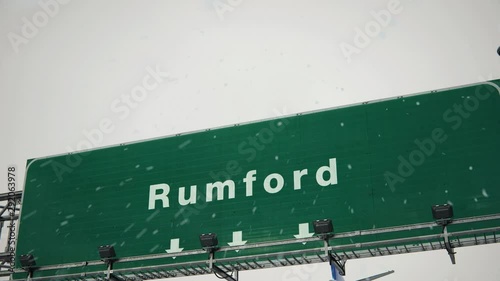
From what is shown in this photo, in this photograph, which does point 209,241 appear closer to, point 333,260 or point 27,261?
point 333,260

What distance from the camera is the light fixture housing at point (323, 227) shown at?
66.7 feet

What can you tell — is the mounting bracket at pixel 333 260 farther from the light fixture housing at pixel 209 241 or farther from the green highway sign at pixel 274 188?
the light fixture housing at pixel 209 241

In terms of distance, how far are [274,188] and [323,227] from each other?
7.68 feet

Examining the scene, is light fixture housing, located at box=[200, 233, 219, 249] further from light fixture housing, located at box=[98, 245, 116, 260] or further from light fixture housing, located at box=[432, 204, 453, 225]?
light fixture housing, located at box=[432, 204, 453, 225]

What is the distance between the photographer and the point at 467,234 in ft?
63.3

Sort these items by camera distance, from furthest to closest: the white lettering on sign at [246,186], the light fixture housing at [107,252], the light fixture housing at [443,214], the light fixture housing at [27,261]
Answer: the light fixture housing at [27,261] → the light fixture housing at [107,252] → the white lettering on sign at [246,186] → the light fixture housing at [443,214]

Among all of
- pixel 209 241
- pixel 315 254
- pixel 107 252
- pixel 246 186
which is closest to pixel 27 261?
pixel 107 252

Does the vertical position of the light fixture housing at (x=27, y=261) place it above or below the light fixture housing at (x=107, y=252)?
below

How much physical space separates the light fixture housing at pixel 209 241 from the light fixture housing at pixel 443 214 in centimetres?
624

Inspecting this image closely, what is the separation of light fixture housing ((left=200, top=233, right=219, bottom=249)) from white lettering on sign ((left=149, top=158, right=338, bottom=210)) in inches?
53.7

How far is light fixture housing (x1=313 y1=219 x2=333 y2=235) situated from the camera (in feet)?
66.7

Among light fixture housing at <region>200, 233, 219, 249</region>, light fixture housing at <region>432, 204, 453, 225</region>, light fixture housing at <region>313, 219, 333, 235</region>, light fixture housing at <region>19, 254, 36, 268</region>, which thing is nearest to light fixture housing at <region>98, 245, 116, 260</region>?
light fixture housing at <region>19, 254, 36, 268</region>

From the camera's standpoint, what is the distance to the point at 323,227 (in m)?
20.3

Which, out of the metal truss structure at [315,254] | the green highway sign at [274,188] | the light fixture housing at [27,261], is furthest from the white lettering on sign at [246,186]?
the light fixture housing at [27,261]
